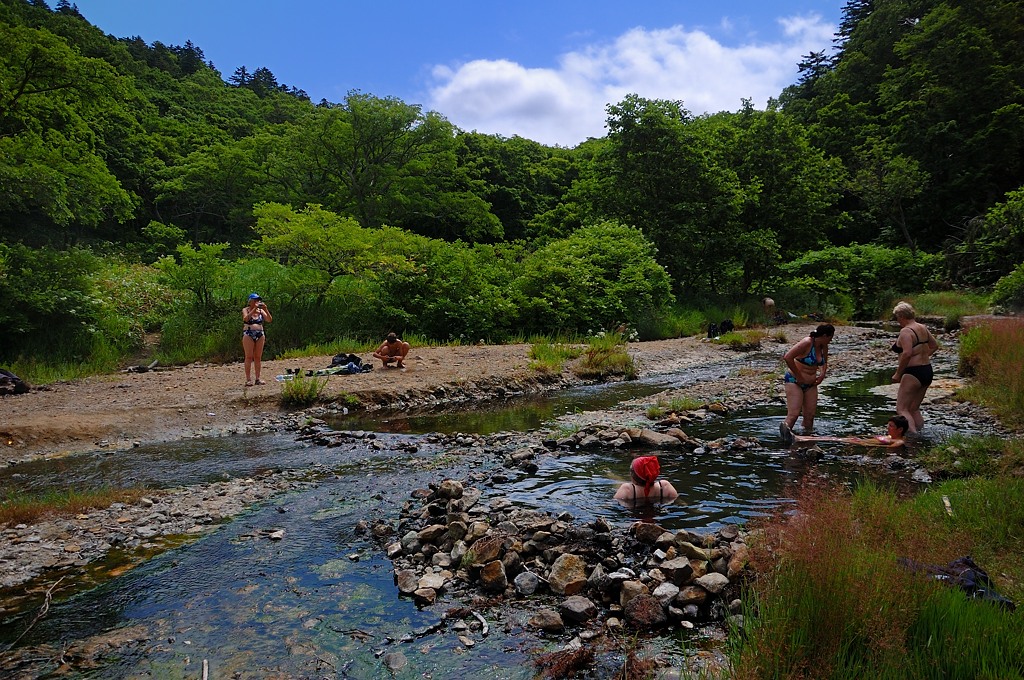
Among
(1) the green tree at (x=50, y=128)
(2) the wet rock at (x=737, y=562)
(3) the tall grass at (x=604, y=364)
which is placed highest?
(1) the green tree at (x=50, y=128)

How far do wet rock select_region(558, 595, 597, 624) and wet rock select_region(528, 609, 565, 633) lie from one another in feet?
0.24

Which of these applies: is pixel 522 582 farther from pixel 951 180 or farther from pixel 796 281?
pixel 951 180

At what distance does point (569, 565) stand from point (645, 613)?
841 mm

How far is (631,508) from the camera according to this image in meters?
6.56

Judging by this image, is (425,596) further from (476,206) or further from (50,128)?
(476,206)

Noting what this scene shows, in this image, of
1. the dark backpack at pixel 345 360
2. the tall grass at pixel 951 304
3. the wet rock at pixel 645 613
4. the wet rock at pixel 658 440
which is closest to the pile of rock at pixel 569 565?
the wet rock at pixel 645 613

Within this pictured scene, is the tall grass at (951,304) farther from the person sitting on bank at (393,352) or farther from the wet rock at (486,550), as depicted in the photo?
the wet rock at (486,550)

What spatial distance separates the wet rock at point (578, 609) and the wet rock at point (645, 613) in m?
0.25

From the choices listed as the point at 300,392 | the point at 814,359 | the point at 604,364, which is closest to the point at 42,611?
the point at 300,392

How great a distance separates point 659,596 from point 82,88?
2242 cm

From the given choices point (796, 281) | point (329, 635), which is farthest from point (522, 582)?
point (796, 281)

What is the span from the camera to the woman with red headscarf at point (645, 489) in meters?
6.67

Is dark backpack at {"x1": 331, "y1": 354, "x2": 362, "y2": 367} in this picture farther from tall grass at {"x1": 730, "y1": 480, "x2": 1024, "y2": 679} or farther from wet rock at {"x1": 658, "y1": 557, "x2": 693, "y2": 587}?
tall grass at {"x1": 730, "y1": 480, "x2": 1024, "y2": 679}

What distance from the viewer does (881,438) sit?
8852 mm
